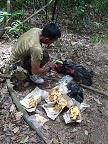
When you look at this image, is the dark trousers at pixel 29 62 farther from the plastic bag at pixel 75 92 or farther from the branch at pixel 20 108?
the plastic bag at pixel 75 92

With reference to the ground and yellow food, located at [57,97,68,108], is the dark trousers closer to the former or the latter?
the ground

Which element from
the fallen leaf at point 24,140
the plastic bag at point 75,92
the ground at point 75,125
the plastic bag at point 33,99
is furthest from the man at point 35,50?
the fallen leaf at point 24,140

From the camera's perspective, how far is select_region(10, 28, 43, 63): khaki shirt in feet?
16.3

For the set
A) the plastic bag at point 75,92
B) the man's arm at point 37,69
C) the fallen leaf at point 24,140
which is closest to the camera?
the fallen leaf at point 24,140

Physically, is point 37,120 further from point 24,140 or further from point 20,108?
point 24,140

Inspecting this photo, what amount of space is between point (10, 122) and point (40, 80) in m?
1.06

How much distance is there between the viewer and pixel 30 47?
501cm

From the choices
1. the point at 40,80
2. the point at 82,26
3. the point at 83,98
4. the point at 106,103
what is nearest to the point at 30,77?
the point at 40,80

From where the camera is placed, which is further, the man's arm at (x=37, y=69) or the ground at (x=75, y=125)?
the man's arm at (x=37, y=69)

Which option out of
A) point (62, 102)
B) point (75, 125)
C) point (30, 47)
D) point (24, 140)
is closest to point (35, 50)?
point (30, 47)

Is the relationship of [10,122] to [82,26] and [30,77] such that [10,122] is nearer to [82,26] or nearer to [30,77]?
[30,77]

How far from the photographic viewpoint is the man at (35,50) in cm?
489

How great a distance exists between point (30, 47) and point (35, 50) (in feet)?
0.38

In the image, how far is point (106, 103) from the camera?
543 cm
